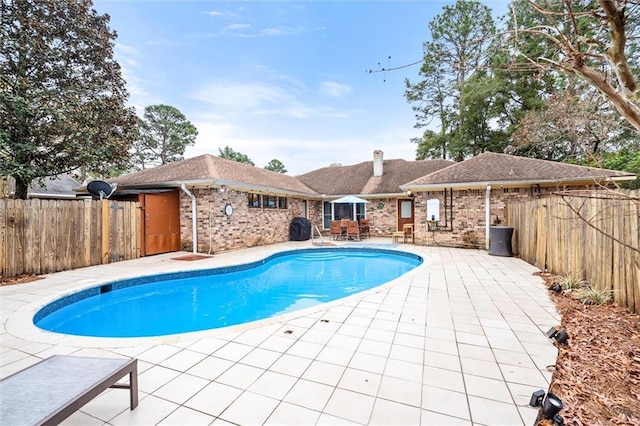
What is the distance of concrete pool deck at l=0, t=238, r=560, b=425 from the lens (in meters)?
2.05

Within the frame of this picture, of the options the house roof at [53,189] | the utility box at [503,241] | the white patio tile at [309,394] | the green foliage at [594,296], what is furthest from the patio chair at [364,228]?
the house roof at [53,189]

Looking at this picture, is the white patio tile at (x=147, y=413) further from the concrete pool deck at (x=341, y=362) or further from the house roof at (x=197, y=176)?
the house roof at (x=197, y=176)

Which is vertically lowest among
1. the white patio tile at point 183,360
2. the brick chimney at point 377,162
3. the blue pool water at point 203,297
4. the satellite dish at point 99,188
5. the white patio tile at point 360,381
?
the blue pool water at point 203,297

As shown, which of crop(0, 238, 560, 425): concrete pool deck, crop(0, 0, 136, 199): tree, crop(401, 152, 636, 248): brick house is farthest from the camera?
crop(401, 152, 636, 248): brick house

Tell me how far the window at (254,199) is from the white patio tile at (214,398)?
374 inches

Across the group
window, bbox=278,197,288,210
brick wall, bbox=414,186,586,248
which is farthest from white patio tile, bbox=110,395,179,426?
window, bbox=278,197,288,210

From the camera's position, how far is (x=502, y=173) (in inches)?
420

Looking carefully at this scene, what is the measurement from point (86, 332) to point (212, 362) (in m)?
3.03

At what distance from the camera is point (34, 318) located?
4023 mm

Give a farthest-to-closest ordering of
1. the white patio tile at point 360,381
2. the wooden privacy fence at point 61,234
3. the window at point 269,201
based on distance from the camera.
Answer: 1. the window at point 269,201
2. the wooden privacy fence at point 61,234
3. the white patio tile at point 360,381

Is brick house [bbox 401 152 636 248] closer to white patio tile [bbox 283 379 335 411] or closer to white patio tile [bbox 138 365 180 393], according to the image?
white patio tile [bbox 283 379 335 411]

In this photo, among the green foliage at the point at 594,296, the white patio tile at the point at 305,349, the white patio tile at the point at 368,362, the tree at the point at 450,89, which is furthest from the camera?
A: the tree at the point at 450,89

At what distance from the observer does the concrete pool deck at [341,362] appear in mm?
2053

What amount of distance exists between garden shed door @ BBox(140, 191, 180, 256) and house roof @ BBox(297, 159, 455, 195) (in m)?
8.42
